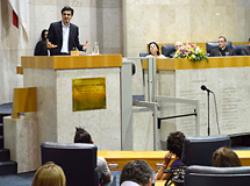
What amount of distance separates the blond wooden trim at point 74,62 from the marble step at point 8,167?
143 centimetres

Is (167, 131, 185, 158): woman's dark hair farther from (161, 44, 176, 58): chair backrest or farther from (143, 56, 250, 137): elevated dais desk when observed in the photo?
(161, 44, 176, 58): chair backrest

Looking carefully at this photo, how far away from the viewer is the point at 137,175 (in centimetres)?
343

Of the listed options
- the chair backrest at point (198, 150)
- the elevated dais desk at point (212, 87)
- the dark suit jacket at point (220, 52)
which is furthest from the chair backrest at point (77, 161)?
the dark suit jacket at point (220, 52)

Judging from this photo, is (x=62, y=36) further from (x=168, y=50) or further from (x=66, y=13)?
(x=168, y=50)

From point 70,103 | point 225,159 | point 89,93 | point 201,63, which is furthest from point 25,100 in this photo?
point 225,159

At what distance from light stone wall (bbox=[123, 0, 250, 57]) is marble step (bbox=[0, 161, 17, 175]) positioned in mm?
5346

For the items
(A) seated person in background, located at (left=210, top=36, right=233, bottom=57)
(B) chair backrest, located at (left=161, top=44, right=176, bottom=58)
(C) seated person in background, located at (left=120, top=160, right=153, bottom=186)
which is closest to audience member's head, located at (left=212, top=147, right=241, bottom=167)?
(C) seated person in background, located at (left=120, top=160, right=153, bottom=186)

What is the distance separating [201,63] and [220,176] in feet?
19.0

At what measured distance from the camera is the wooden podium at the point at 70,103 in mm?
7270

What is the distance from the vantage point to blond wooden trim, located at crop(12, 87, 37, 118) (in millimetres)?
7645

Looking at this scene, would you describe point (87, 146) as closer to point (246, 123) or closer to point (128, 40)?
point (246, 123)

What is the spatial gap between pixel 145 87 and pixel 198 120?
1.04 metres

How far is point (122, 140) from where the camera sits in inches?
310

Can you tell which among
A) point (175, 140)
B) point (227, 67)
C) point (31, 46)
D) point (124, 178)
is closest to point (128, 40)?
point (31, 46)
